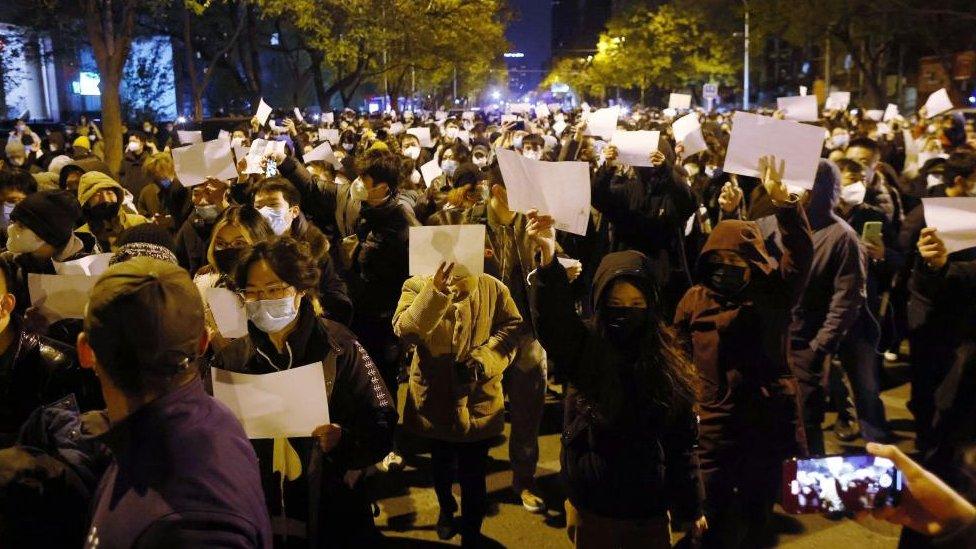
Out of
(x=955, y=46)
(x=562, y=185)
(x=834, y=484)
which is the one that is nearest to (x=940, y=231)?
(x=562, y=185)

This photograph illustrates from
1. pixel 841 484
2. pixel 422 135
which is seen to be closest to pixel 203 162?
pixel 841 484

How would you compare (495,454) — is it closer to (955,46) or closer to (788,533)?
(788,533)

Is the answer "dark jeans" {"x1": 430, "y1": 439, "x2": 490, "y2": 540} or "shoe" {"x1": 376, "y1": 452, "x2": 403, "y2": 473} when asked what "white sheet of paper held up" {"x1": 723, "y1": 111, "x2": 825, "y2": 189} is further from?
"shoe" {"x1": 376, "y1": 452, "x2": 403, "y2": 473}

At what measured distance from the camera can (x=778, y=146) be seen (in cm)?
429

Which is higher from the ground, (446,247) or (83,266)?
(446,247)

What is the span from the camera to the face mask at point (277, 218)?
5.16m

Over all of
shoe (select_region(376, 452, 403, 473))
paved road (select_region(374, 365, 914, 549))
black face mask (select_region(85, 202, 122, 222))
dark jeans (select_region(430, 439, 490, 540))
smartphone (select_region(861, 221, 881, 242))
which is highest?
black face mask (select_region(85, 202, 122, 222))

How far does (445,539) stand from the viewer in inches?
192

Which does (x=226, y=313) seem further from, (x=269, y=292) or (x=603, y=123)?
(x=603, y=123)

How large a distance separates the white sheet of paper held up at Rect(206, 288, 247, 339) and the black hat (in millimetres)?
1543

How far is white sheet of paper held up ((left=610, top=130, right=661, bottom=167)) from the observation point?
6512 mm

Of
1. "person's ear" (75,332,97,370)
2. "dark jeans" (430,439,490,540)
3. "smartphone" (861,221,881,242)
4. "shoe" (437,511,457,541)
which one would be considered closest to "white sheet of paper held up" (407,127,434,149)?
"smartphone" (861,221,881,242)

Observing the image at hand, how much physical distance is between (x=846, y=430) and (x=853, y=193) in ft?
5.66

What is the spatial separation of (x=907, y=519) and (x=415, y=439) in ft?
15.8
